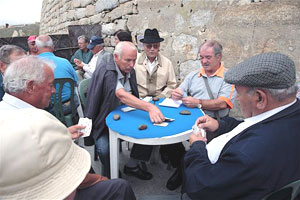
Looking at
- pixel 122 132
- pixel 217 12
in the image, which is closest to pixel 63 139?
pixel 122 132

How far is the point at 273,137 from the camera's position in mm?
1060

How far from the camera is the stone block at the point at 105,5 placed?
17.0ft

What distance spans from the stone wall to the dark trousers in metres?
2.47

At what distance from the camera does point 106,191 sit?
4.86 feet

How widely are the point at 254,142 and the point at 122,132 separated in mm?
1063

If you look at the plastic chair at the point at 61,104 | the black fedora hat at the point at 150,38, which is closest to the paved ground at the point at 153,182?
the plastic chair at the point at 61,104

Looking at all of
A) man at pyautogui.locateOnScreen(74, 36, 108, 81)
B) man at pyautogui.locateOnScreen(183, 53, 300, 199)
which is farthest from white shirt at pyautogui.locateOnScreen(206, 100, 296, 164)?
man at pyautogui.locateOnScreen(74, 36, 108, 81)

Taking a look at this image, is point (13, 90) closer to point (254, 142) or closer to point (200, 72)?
point (254, 142)

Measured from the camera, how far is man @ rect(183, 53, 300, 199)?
3.37 feet

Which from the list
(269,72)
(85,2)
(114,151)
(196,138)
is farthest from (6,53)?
(85,2)

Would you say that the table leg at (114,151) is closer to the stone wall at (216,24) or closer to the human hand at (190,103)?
the human hand at (190,103)

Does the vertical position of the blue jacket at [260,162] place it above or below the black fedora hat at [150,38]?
below

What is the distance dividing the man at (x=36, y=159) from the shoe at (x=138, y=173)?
1733 mm

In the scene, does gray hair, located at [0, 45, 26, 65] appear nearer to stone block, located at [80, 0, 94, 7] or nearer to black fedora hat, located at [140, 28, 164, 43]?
black fedora hat, located at [140, 28, 164, 43]
